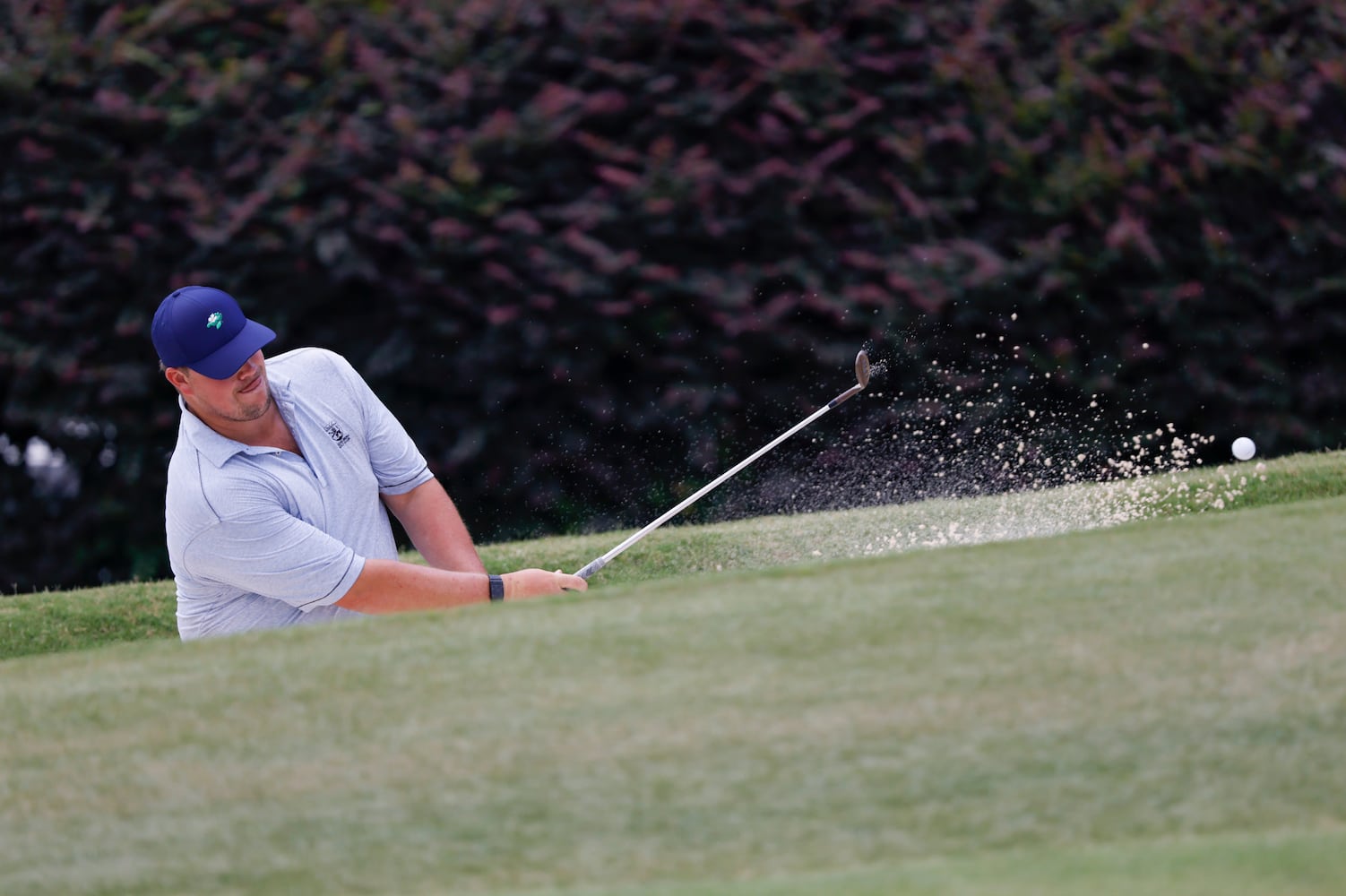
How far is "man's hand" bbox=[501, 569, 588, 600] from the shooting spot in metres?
4.44

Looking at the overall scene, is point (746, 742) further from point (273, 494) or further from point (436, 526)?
point (436, 526)

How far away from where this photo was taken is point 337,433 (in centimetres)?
464

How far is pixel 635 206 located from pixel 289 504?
2.75m

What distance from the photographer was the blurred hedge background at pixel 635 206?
6.78 m

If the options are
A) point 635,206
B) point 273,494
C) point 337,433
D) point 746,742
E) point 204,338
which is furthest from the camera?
point 635,206

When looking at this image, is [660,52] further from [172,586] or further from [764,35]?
[172,586]

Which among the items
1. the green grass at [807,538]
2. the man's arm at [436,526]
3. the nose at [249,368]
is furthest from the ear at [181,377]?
the green grass at [807,538]

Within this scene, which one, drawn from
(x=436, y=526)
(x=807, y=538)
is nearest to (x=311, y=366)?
(x=436, y=526)

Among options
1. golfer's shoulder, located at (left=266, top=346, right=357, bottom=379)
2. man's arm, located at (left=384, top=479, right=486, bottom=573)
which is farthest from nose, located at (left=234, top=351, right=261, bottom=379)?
man's arm, located at (left=384, top=479, right=486, bottom=573)

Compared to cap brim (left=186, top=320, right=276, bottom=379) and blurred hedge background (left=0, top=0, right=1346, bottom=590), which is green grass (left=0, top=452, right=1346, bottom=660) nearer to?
blurred hedge background (left=0, top=0, right=1346, bottom=590)

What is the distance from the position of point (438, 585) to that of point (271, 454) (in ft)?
1.88

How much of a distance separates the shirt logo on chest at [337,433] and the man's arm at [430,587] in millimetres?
430

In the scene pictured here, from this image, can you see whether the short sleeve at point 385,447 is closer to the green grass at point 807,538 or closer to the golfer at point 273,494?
the golfer at point 273,494

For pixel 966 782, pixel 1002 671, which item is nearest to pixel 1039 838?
pixel 966 782
